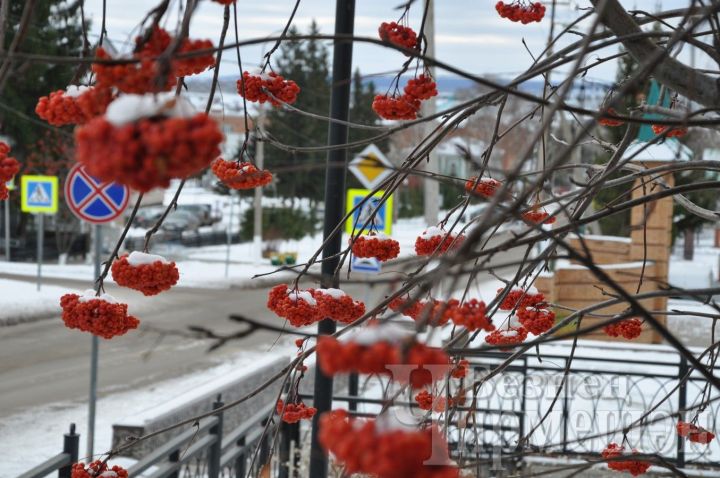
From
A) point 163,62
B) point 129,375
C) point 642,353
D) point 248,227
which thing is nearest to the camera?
point 163,62

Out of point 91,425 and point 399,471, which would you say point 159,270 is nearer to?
point 399,471

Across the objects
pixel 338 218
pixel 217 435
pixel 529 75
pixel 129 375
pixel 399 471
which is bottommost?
pixel 129 375

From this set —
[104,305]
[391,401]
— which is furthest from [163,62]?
[104,305]

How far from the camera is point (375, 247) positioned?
3.04 m

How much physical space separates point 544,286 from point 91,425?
6892mm

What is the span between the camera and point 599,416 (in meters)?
7.98

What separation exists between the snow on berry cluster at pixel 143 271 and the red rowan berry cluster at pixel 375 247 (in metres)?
0.75

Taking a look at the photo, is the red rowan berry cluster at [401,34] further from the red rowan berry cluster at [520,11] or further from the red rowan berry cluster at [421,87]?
the red rowan berry cluster at [520,11]

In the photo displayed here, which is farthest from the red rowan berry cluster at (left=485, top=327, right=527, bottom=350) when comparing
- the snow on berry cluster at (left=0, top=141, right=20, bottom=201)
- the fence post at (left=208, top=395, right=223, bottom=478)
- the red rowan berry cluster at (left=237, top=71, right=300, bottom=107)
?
the fence post at (left=208, top=395, right=223, bottom=478)

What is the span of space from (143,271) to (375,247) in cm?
88

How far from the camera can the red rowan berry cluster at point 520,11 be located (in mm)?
3232

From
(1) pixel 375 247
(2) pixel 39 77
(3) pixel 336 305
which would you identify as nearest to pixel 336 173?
(1) pixel 375 247

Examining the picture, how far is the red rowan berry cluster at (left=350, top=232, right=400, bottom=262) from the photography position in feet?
9.94

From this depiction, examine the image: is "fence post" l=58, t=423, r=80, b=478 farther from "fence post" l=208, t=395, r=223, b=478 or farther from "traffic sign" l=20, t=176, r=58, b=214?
"traffic sign" l=20, t=176, r=58, b=214
